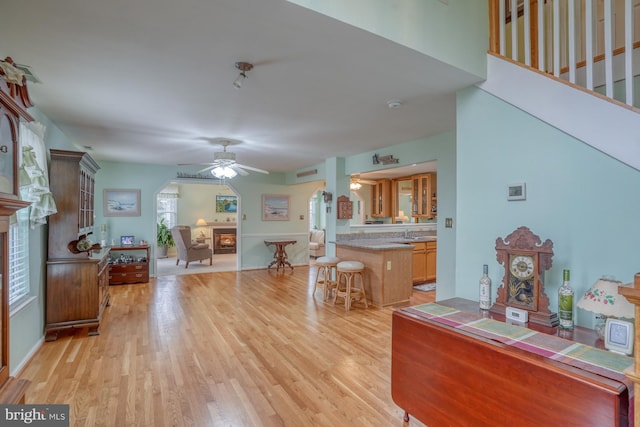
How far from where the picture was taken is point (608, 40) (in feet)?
5.91

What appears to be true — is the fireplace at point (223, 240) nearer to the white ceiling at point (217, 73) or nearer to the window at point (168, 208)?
the window at point (168, 208)

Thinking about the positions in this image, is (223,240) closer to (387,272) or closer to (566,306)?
(387,272)

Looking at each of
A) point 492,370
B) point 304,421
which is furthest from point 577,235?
point 304,421

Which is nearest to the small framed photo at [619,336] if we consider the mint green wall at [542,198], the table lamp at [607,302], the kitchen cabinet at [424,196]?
the table lamp at [607,302]

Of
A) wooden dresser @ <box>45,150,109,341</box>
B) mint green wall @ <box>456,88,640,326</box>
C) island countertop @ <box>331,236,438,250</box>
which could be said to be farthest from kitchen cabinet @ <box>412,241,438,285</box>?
wooden dresser @ <box>45,150,109,341</box>

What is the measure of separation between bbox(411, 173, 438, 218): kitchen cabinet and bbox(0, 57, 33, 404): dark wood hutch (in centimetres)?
696

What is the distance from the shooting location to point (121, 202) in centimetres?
657

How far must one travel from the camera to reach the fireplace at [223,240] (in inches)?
411

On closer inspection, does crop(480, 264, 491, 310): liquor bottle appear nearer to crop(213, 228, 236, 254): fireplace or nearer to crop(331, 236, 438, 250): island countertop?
crop(331, 236, 438, 250): island countertop

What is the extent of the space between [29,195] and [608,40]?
4446 mm

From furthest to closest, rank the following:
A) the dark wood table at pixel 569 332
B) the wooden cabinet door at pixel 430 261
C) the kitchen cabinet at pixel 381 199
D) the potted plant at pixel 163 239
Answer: the potted plant at pixel 163 239 → the kitchen cabinet at pixel 381 199 → the wooden cabinet door at pixel 430 261 → the dark wood table at pixel 569 332

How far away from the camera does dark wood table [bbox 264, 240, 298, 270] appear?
25.1ft

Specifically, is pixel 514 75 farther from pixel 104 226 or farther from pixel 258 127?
pixel 104 226

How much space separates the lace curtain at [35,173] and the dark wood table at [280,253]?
4748 millimetres
